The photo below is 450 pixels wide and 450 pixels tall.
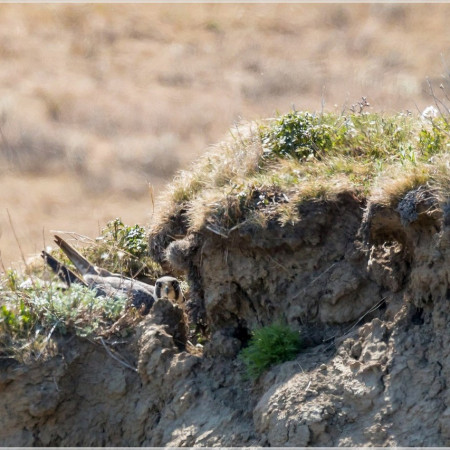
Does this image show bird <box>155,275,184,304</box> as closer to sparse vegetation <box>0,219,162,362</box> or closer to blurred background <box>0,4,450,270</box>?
sparse vegetation <box>0,219,162,362</box>

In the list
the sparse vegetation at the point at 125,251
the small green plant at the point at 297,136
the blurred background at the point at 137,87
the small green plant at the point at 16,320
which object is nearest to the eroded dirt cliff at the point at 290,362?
the small green plant at the point at 16,320

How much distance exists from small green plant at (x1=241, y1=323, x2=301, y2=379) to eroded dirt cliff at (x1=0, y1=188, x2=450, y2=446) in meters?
0.06

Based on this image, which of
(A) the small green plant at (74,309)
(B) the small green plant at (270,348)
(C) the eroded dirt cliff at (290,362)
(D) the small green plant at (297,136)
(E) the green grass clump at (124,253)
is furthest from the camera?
(E) the green grass clump at (124,253)

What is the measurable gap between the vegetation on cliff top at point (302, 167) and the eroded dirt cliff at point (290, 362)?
100 mm

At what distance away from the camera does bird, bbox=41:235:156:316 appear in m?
6.82

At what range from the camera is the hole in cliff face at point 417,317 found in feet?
17.3

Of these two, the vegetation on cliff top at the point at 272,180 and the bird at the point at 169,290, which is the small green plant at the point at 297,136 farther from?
the bird at the point at 169,290

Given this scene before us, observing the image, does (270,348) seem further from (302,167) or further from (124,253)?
(124,253)

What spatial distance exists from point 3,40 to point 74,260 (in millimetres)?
21860

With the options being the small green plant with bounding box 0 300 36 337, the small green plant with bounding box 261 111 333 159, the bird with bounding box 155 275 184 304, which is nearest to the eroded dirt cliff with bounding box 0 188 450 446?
the small green plant with bounding box 0 300 36 337

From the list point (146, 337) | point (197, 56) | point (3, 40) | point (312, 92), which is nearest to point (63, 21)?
point (3, 40)

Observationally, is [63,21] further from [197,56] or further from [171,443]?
[171,443]

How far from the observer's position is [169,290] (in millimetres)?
6926

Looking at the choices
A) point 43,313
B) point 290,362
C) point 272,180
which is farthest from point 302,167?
point 43,313
